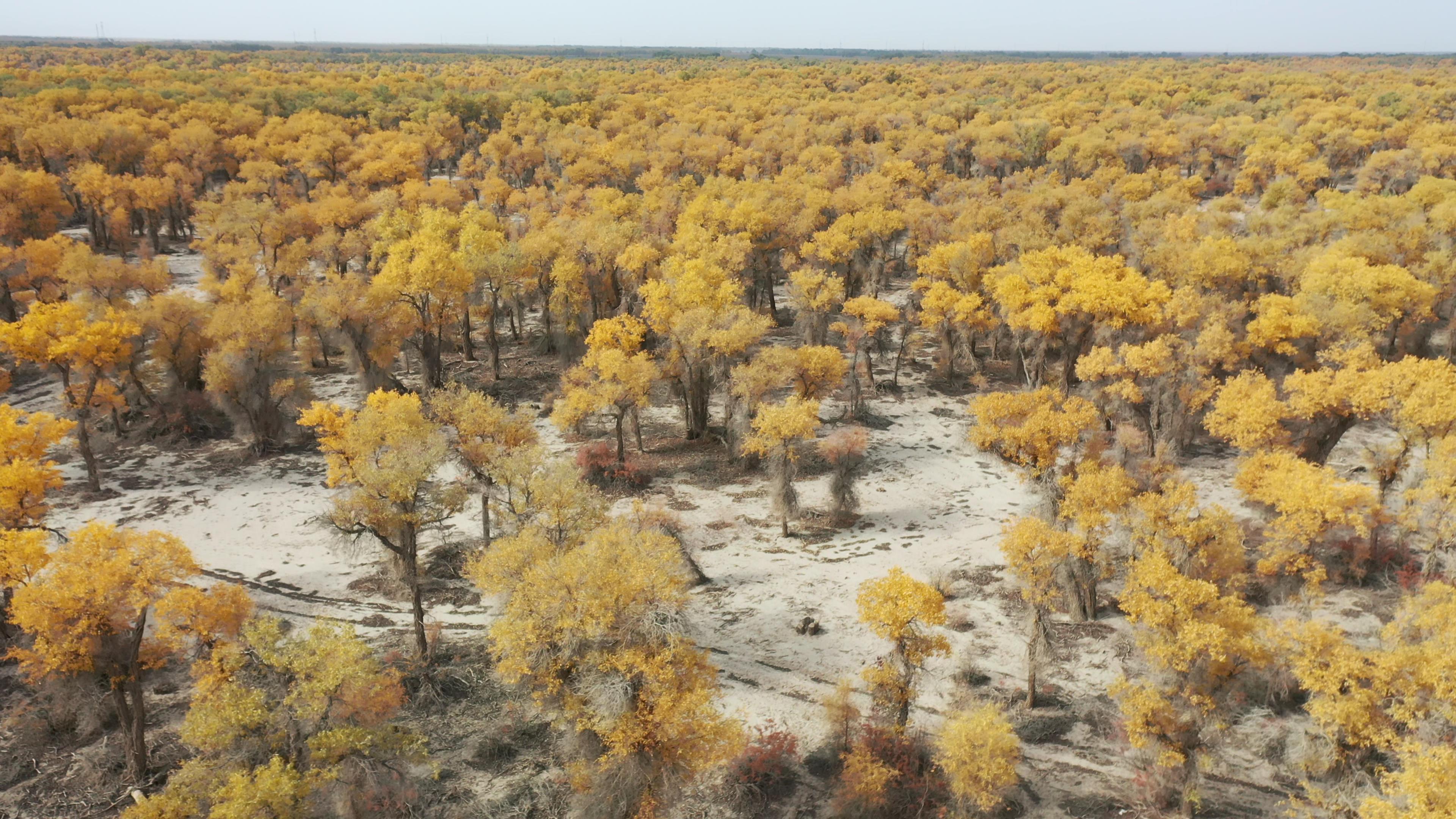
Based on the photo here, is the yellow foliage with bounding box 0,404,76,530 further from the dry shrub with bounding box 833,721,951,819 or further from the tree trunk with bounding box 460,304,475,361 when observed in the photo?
the tree trunk with bounding box 460,304,475,361

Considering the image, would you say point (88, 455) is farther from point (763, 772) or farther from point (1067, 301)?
point (1067, 301)

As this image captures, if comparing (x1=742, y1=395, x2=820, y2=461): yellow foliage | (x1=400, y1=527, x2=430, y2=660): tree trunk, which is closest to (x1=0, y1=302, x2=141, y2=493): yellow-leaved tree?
(x1=400, y1=527, x2=430, y2=660): tree trunk

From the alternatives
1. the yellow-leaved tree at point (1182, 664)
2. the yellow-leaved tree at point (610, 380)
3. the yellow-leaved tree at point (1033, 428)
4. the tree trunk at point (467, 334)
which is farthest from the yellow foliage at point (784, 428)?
the tree trunk at point (467, 334)

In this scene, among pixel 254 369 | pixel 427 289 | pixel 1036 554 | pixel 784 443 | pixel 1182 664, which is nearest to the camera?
pixel 1182 664

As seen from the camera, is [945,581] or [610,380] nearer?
[945,581]

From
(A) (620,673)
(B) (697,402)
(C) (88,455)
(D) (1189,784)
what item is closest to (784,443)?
(B) (697,402)

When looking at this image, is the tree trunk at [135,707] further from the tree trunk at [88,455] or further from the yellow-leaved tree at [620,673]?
the tree trunk at [88,455]
